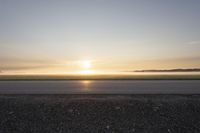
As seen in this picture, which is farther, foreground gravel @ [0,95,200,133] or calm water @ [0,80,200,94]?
calm water @ [0,80,200,94]

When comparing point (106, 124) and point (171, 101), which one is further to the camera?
point (171, 101)

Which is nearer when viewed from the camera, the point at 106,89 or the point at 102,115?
the point at 102,115

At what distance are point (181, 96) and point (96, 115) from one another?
20.2 feet

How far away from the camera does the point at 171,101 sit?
16.0 meters

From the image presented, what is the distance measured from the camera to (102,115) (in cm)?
1454

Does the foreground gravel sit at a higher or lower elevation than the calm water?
lower

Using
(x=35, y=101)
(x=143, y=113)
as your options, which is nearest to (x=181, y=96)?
(x=143, y=113)

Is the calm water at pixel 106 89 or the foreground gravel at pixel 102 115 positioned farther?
the calm water at pixel 106 89

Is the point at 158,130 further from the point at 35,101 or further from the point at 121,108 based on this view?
the point at 35,101

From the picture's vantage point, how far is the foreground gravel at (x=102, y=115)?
43.6 feet

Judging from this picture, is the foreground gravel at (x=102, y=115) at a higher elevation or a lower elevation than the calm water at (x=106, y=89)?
lower

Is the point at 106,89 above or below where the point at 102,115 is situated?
above

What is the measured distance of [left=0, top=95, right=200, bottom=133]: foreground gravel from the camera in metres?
13.3

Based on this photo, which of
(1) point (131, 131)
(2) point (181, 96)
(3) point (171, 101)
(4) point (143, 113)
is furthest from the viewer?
(2) point (181, 96)
